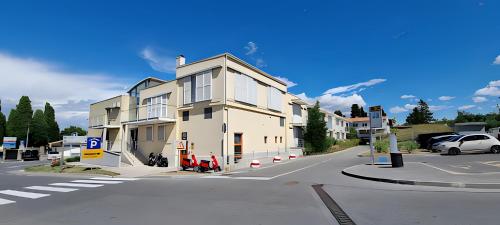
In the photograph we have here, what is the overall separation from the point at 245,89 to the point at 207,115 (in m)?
4.31

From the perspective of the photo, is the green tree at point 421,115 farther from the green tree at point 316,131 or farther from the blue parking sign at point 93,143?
the blue parking sign at point 93,143

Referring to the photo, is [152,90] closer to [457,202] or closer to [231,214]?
[231,214]

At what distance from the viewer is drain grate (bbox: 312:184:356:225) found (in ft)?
21.3

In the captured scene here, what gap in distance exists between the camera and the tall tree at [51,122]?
7619 cm

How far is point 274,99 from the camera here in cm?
3266

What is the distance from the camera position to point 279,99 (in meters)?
33.9

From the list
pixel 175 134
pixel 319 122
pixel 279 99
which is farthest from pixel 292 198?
pixel 319 122

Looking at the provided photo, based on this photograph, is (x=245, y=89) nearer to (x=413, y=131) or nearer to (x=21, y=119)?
(x=413, y=131)

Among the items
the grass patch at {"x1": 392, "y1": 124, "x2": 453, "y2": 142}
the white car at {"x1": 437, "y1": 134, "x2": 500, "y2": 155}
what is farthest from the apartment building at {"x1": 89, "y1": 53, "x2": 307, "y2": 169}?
the grass patch at {"x1": 392, "y1": 124, "x2": 453, "y2": 142}

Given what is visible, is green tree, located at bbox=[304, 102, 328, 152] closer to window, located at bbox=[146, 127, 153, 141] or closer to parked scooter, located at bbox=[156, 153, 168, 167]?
parked scooter, located at bbox=[156, 153, 168, 167]

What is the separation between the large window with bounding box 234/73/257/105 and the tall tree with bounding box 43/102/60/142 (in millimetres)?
69547

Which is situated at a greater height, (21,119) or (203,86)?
(21,119)

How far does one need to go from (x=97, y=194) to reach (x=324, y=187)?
882 centimetres

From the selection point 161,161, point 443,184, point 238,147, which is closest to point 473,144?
point 443,184
